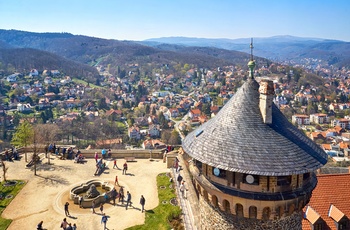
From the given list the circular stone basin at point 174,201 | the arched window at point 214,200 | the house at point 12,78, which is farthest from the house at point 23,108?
the arched window at point 214,200

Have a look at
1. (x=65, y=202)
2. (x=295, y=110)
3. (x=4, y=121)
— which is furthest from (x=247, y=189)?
(x=295, y=110)

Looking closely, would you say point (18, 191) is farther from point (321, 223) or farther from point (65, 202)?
point (321, 223)

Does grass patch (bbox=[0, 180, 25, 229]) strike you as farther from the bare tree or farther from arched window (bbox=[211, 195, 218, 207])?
arched window (bbox=[211, 195, 218, 207])

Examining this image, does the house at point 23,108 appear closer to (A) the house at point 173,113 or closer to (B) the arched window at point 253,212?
(A) the house at point 173,113

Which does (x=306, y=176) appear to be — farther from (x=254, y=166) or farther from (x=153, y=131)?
(x=153, y=131)

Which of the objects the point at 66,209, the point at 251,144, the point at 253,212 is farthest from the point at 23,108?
the point at 253,212

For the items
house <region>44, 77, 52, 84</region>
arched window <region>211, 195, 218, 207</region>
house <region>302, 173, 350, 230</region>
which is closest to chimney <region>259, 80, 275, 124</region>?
arched window <region>211, 195, 218, 207</region>

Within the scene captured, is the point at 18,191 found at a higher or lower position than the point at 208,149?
lower
